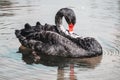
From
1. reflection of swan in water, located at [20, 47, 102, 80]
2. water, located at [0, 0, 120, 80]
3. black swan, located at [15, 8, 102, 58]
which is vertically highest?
black swan, located at [15, 8, 102, 58]

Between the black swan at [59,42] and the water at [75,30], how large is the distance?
19 centimetres

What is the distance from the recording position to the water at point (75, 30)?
286 inches

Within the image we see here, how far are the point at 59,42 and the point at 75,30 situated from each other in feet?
6.04

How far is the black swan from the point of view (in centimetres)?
851

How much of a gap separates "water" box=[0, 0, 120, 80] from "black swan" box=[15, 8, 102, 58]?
0.61 ft

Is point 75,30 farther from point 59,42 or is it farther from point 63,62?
point 63,62

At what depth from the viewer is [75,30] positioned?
34.2ft

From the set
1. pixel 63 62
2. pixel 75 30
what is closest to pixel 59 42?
pixel 63 62

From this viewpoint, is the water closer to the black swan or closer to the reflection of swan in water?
the reflection of swan in water

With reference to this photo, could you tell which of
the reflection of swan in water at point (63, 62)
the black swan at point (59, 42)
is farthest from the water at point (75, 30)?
the black swan at point (59, 42)

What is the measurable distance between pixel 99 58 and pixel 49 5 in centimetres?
516

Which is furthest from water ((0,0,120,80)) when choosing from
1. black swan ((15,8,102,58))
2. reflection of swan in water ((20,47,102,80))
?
black swan ((15,8,102,58))

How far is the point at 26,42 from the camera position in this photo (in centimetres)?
903

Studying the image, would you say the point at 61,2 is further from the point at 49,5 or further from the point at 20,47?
the point at 20,47
